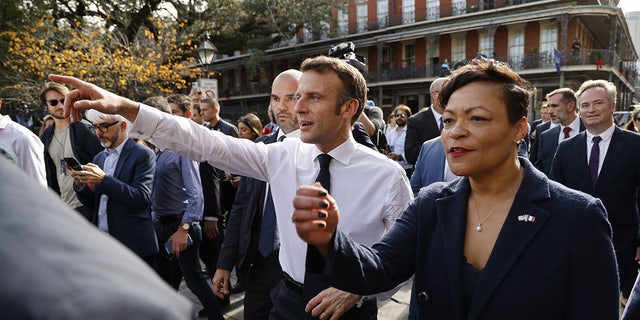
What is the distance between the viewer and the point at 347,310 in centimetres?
203

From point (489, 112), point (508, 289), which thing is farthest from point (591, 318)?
point (489, 112)

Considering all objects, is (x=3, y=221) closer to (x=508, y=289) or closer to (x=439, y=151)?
(x=508, y=289)

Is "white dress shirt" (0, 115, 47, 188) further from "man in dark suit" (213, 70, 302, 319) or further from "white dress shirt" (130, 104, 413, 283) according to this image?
"white dress shirt" (130, 104, 413, 283)

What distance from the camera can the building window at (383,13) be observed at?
107ft

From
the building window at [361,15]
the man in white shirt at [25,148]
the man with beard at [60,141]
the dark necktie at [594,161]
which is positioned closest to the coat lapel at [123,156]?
the man in white shirt at [25,148]

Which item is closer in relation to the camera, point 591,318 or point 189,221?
point 591,318

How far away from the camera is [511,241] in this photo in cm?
159

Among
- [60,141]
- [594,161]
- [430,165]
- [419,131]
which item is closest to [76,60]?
[60,141]

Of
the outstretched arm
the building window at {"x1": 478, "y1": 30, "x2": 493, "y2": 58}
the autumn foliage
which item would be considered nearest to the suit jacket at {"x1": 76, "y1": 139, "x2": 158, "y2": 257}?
the outstretched arm

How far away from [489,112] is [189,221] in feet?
9.79

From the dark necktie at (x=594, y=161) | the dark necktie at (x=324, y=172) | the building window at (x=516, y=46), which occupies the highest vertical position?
the building window at (x=516, y=46)

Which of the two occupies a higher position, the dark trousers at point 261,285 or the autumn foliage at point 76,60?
the autumn foliage at point 76,60

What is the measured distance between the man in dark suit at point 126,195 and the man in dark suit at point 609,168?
373 cm

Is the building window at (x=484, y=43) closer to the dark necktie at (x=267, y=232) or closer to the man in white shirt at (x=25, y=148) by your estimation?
the dark necktie at (x=267, y=232)
